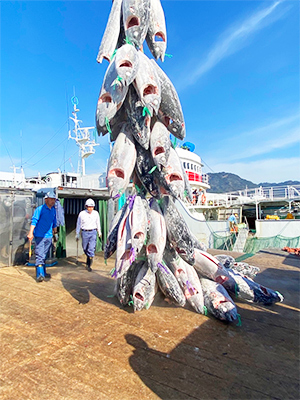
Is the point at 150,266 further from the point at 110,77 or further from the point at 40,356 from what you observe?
the point at 110,77

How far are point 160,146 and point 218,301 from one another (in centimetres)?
240

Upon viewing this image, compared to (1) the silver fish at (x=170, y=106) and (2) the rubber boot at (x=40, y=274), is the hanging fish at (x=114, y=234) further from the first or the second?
(2) the rubber boot at (x=40, y=274)

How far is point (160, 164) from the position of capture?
11.6ft

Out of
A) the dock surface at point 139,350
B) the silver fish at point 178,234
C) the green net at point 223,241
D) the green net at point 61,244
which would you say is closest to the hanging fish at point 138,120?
the silver fish at point 178,234

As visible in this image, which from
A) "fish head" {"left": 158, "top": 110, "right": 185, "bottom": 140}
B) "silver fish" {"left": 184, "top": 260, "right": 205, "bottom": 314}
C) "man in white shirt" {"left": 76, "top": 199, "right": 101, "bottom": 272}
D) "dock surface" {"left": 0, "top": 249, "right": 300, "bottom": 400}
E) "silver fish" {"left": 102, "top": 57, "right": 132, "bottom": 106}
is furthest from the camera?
"man in white shirt" {"left": 76, "top": 199, "right": 101, "bottom": 272}

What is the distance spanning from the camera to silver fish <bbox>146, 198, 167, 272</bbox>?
352 centimetres

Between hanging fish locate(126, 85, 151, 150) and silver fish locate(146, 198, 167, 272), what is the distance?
42.1 inches

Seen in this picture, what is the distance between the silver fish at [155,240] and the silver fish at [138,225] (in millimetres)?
128

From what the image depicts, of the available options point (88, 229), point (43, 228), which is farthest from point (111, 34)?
point (88, 229)

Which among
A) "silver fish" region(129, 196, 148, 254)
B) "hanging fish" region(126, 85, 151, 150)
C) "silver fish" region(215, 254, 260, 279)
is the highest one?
"hanging fish" region(126, 85, 151, 150)

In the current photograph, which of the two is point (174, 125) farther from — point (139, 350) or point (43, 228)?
point (43, 228)

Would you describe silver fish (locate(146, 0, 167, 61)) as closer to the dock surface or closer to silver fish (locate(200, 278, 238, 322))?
silver fish (locate(200, 278, 238, 322))

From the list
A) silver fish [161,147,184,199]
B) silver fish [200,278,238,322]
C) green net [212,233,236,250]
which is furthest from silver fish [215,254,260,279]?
green net [212,233,236,250]

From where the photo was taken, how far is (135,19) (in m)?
3.67
